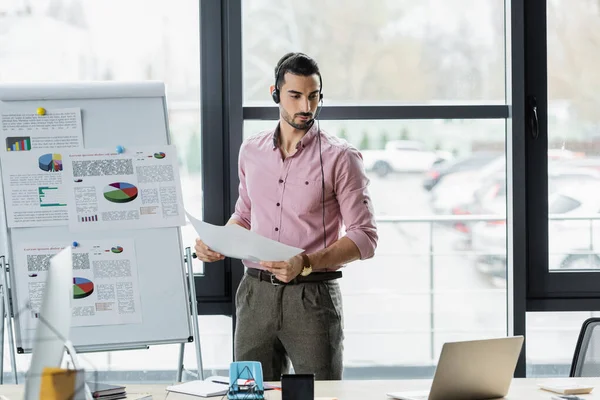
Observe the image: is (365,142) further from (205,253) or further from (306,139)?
(205,253)

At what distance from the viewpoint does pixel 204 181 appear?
11.7 feet

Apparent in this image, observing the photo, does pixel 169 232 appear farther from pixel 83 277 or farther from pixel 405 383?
pixel 405 383

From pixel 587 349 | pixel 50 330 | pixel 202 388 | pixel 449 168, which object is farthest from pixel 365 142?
pixel 50 330

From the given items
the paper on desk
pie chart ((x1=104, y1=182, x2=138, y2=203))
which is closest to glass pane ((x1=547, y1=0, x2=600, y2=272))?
the paper on desk

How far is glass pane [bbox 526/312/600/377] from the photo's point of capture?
3738mm

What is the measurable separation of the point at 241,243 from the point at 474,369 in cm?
89

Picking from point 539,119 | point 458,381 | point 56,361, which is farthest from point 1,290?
point 539,119

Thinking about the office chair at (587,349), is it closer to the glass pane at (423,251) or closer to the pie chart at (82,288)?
the glass pane at (423,251)

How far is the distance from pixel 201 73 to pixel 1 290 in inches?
49.8

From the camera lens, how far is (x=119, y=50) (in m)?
3.56

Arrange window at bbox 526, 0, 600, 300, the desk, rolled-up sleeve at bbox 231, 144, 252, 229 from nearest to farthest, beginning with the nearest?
the desk
rolled-up sleeve at bbox 231, 144, 252, 229
window at bbox 526, 0, 600, 300

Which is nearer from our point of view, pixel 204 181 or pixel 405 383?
pixel 405 383

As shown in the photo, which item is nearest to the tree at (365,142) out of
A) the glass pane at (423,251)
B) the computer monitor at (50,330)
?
the glass pane at (423,251)

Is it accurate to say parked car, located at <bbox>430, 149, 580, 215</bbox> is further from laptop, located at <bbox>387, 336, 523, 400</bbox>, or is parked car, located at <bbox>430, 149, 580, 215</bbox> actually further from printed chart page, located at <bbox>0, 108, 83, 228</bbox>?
printed chart page, located at <bbox>0, 108, 83, 228</bbox>
